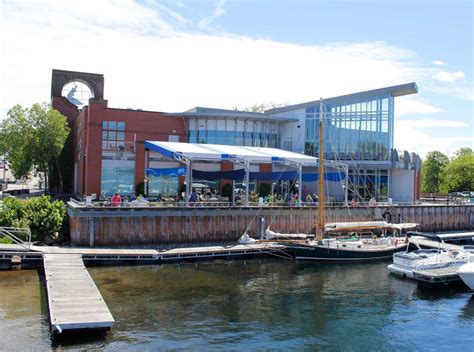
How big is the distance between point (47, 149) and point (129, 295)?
125 ft

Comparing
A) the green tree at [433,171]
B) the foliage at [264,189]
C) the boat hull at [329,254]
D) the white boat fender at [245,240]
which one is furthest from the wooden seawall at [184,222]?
the green tree at [433,171]

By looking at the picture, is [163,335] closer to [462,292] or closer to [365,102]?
[462,292]

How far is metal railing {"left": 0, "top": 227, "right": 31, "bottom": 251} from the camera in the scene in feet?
90.7

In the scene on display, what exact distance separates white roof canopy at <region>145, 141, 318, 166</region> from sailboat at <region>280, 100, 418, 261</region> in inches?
197

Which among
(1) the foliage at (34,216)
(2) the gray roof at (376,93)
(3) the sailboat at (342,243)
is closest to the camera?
(1) the foliage at (34,216)

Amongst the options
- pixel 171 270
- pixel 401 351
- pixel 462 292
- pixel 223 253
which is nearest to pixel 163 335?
pixel 401 351

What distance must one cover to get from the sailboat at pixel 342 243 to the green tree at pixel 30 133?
108 feet

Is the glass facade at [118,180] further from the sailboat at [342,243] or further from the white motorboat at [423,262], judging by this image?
the white motorboat at [423,262]

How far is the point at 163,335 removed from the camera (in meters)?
17.0

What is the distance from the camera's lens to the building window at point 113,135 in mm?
48812

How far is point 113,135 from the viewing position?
4900 cm

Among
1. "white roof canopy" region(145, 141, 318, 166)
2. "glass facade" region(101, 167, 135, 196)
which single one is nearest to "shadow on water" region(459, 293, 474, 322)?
"white roof canopy" region(145, 141, 318, 166)

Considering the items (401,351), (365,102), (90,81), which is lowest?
(401,351)

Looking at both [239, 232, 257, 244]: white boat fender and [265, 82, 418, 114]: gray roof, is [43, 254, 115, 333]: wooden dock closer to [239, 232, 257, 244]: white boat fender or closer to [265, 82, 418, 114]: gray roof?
[239, 232, 257, 244]: white boat fender
